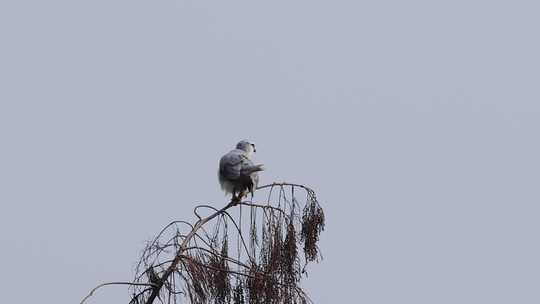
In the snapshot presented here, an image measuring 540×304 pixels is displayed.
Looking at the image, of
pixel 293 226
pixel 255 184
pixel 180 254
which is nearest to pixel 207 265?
pixel 180 254

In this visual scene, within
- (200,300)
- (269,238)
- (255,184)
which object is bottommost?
(200,300)


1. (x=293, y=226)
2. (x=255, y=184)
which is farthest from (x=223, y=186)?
(x=293, y=226)

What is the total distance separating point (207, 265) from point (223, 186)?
3.64 metres

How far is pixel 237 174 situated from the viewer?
11086mm

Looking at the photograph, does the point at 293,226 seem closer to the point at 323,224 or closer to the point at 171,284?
the point at 323,224

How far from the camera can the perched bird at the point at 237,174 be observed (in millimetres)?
11023

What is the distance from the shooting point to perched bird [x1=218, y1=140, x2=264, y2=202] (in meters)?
11.0

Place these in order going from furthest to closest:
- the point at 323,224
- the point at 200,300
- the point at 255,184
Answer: the point at 255,184 < the point at 323,224 < the point at 200,300

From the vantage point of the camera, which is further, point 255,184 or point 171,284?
point 255,184

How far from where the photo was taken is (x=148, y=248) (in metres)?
7.91

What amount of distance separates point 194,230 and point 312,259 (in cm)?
88

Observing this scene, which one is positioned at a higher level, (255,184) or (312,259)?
(255,184)

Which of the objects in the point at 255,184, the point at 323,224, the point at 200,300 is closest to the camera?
the point at 200,300

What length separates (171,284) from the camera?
758 centimetres
